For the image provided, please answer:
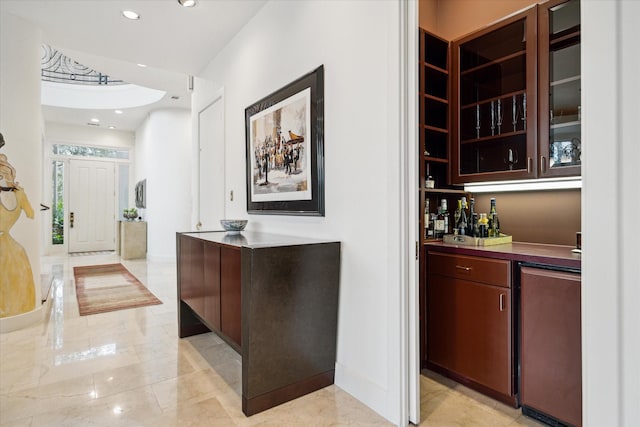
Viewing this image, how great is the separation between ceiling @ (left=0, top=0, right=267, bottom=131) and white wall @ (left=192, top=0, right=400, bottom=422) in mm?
941

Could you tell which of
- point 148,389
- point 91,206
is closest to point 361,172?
point 148,389

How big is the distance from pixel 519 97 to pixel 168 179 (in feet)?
22.6

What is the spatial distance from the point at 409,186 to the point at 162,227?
6.78 meters

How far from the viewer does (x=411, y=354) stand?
1.79 metres

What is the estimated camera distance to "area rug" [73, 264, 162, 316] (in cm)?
397

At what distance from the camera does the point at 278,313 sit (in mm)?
1909

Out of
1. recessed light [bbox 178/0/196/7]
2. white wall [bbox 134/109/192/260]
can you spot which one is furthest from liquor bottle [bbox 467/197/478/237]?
white wall [bbox 134/109/192/260]

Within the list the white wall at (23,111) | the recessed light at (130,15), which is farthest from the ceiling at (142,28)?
the white wall at (23,111)

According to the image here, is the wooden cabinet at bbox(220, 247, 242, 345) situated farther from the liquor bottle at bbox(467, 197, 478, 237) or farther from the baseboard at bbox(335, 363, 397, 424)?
the liquor bottle at bbox(467, 197, 478, 237)

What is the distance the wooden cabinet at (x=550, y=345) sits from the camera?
5.31ft

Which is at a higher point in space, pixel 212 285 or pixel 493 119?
pixel 493 119

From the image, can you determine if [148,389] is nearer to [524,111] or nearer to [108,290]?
[524,111]
